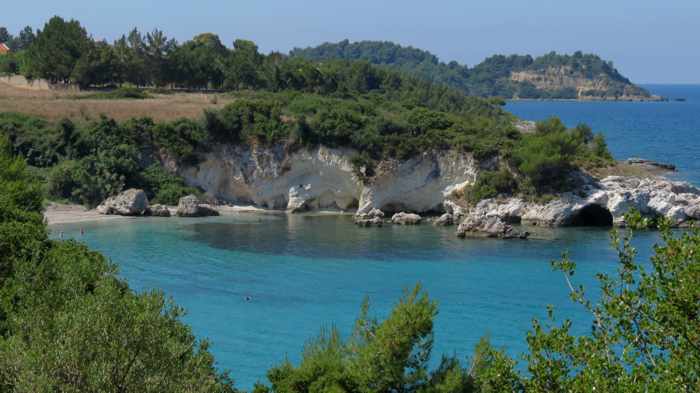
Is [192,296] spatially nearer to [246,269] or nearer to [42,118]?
[246,269]

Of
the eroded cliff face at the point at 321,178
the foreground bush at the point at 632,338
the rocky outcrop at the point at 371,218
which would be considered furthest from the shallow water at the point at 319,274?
the foreground bush at the point at 632,338

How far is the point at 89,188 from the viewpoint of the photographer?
168 ft

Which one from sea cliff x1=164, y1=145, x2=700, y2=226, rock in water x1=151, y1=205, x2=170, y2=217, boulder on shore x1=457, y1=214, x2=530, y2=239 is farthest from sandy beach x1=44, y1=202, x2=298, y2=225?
boulder on shore x1=457, y1=214, x2=530, y2=239

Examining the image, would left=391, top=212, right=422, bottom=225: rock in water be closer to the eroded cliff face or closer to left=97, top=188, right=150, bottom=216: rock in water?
the eroded cliff face

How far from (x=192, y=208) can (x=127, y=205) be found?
3.59 metres

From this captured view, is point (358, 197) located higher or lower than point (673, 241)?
lower

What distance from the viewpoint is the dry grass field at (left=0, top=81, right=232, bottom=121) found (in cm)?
5841

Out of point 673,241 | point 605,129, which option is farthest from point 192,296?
point 605,129

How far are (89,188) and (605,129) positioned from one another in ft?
277

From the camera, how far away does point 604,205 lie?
48.7 metres

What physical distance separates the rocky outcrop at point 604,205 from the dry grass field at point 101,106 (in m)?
22.0

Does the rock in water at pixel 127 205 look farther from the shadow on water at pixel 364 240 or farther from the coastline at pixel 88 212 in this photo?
the shadow on water at pixel 364 240

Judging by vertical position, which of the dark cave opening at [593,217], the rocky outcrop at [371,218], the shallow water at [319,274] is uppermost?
the dark cave opening at [593,217]

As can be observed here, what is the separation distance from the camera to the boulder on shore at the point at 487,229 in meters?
45.0
